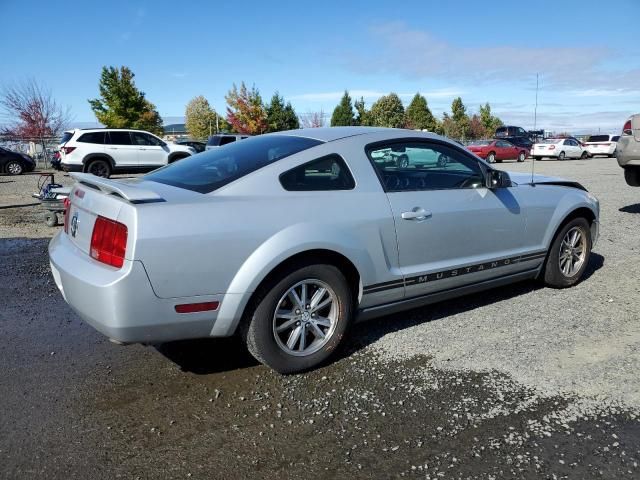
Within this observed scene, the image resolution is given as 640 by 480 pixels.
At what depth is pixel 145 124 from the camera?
40781 mm

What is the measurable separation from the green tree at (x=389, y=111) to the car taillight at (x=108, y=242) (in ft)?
165

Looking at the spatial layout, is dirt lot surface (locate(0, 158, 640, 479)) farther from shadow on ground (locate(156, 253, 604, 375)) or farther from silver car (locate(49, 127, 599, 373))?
silver car (locate(49, 127, 599, 373))

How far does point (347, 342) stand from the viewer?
3957mm

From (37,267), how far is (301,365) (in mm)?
4078

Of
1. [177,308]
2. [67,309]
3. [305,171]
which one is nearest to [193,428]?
[177,308]

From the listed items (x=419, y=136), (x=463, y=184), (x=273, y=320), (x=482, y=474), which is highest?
(x=419, y=136)

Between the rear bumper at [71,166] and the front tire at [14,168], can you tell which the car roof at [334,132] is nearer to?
the rear bumper at [71,166]

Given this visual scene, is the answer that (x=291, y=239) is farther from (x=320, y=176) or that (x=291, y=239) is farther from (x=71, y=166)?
(x=71, y=166)

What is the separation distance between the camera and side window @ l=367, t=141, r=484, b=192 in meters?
3.87

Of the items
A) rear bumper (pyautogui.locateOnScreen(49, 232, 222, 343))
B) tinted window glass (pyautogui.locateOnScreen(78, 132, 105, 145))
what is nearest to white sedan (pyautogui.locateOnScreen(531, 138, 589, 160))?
tinted window glass (pyautogui.locateOnScreen(78, 132, 105, 145))

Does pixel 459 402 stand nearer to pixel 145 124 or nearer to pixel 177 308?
pixel 177 308

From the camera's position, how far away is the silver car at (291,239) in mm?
2910

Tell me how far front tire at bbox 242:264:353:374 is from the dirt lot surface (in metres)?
0.14

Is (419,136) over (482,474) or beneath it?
over
